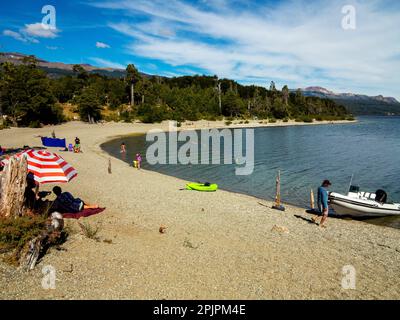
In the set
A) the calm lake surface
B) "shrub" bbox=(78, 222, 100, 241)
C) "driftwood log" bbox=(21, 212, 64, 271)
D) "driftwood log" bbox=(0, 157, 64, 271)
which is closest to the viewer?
"driftwood log" bbox=(21, 212, 64, 271)

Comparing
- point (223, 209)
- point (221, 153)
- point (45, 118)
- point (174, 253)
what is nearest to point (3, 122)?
point (45, 118)

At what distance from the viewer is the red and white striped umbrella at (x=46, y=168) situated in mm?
12929

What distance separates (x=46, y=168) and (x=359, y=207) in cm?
1743

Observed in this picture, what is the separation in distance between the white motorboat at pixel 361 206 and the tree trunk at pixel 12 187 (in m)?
16.6

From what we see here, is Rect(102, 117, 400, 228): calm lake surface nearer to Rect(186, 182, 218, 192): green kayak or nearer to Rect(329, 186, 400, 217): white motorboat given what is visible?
Rect(329, 186, 400, 217): white motorboat

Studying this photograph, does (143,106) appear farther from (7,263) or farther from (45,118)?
(7,263)

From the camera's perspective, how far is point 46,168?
43.3ft

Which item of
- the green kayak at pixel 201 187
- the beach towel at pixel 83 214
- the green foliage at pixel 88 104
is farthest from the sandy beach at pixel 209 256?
the green foliage at pixel 88 104

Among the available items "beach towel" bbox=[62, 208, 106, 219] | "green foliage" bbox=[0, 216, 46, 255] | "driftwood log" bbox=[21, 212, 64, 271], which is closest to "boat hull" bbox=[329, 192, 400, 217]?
"beach towel" bbox=[62, 208, 106, 219]

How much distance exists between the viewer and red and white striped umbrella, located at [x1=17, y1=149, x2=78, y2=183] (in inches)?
509

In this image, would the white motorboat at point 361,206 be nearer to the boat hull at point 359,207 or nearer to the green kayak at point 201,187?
the boat hull at point 359,207

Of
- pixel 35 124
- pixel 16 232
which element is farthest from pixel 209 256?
pixel 35 124

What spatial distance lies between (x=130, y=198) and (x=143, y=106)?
7328cm

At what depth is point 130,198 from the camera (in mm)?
20078
